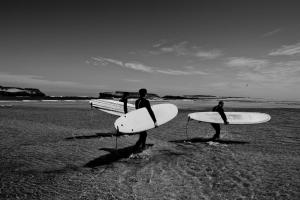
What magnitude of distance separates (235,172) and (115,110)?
9268 millimetres

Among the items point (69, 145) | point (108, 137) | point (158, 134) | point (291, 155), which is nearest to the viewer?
point (291, 155)

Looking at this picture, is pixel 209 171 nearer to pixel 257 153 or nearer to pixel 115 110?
pixel 257 153

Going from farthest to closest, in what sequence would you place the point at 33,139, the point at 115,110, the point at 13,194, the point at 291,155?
the point at 115,110 < the point at 33,139 < the point at 291,155 < the point at 13,194

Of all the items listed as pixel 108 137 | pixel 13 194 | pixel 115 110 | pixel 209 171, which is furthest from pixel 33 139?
pixel 209 171

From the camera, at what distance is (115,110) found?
49.0 ft

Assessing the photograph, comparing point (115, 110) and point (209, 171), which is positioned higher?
point (115, 110)

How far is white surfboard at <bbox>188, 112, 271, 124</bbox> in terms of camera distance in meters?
11.9

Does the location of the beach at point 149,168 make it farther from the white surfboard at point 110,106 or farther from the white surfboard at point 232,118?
the white surfboard at point 110,106

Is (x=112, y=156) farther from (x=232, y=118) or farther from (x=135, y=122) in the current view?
(x=232, y=118)

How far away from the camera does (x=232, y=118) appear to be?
1318 cm

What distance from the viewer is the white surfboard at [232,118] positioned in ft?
39.1

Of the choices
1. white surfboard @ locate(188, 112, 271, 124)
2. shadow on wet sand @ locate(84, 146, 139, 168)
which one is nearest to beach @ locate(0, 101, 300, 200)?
shadow on wet sand @ locate(84, 146, 139, 168)

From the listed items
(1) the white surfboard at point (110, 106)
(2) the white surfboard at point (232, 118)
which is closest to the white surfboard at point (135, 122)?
(2) the white surfboard at point (232, 118)

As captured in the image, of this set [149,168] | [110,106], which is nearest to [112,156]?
[149,168]
